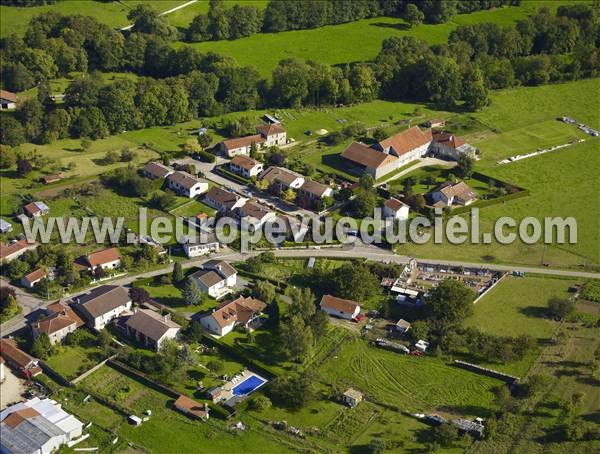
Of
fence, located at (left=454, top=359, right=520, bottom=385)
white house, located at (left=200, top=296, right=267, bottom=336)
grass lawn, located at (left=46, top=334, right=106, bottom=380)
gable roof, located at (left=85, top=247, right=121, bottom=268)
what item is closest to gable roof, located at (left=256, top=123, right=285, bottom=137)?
gable roof, located at (left=85, top=247, right=121, bottom=268)

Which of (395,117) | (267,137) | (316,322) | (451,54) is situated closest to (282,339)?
(316,322)

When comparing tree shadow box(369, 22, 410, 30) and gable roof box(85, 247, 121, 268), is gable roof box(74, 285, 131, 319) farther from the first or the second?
tree shadow box(369, 22, 410, 30)

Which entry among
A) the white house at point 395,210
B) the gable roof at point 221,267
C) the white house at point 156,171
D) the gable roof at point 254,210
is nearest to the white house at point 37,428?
the gable roof at point 221,267

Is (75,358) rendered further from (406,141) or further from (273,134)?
(406,141)

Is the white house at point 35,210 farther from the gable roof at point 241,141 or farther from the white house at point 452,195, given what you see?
the white house at point 452,195

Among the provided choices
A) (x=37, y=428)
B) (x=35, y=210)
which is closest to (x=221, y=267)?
(x=37, y=428)

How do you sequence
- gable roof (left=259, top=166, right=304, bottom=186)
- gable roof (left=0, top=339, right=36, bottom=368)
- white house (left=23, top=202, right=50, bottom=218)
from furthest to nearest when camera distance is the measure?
gable roof (left=259, top=166, right=304, bottom=186)
white house (left=23, top=202, right=50, bottom=218)
gable roof (left=0, top=339, right=36, bottom=368)
